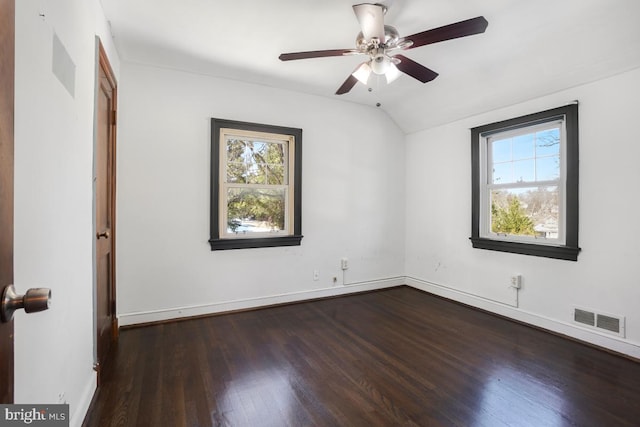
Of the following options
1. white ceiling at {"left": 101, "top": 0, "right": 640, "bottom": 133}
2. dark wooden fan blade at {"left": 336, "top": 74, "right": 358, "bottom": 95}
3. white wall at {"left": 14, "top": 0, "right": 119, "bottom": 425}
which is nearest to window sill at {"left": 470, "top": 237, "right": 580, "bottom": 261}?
white ceiling at {"left": 101, "top": 0, "right": 640, "bottom": 133}

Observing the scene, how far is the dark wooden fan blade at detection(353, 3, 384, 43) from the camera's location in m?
1.90

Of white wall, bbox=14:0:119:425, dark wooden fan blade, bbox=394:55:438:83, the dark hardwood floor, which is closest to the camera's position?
white wall, bbox=14:0:119:425

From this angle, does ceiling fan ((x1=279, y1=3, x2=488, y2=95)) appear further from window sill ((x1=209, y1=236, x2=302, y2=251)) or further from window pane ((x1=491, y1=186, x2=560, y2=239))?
window sill ((x1=209, y1=236, x2=302, y2=251))

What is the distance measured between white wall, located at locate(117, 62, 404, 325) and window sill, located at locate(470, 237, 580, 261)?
1327mm

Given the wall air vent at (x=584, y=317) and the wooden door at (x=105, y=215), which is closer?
the wooden door at (x=105, y=215)

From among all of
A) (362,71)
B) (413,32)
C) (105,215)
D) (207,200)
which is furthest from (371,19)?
(105,215)

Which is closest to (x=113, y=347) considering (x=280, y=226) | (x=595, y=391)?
(x=280, y=226)

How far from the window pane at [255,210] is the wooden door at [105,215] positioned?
120 centimetres

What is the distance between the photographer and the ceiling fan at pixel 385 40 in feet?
6.28

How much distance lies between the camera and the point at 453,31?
1971 millimetres

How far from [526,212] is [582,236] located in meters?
0.60

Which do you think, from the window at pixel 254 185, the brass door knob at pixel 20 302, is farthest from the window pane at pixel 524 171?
the brass door knob at pixel 20 302

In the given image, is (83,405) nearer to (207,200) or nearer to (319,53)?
(207,200)

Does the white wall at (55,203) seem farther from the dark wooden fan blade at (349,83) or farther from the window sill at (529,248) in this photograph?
the window sill at (529,248)
